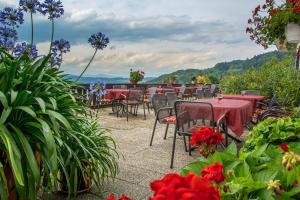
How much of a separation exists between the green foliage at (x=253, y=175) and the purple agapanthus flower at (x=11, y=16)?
7.14ft

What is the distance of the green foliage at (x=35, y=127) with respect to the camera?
1.61m

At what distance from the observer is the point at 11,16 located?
104 inches

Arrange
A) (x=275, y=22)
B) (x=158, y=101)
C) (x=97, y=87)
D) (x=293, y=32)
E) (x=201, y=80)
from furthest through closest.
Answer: (x=201, y=80) → (x=158, y=101) → (x=97, y=87) → (x=275, y=22) → (x=293, y=32)

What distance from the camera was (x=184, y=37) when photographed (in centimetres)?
735

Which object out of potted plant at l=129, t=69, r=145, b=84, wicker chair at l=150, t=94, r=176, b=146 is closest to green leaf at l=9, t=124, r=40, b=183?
wicker chair at l=150, t=94, r=176, b=146

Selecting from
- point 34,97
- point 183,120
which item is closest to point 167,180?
point 34,97

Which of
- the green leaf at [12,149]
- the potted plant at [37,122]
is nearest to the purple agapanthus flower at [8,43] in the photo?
the potted plant at [37,122]

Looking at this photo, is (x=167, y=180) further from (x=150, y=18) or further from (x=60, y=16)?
(x=150, y=18)

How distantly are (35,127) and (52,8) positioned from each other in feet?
4.48

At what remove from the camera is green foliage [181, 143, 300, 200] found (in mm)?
1005

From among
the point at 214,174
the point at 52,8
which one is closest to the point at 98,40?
the point at 52,8

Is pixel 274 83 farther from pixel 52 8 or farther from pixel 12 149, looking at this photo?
pixel 12 149

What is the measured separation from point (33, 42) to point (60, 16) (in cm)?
37

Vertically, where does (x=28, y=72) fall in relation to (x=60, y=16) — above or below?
below
